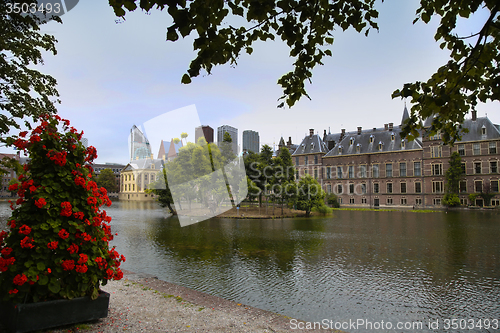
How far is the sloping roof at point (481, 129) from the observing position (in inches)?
1815

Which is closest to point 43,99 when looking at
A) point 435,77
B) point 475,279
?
point 435,77

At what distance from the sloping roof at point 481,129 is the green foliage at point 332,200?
882 inches

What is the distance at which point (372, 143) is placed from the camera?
2238 inches

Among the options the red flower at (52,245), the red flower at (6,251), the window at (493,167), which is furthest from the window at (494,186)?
the red flower at (6,251)

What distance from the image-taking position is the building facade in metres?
47.1

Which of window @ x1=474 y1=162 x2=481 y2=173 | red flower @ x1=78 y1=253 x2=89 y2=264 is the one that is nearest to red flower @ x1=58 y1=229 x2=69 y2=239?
red flower @ x1=78 y1=253 x2=89 y2=264

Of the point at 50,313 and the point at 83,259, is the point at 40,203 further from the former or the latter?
the point at 50,313

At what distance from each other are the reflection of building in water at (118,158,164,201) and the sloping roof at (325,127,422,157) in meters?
62.7

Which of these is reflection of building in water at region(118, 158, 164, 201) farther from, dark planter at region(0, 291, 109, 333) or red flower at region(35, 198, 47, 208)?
red flower at region(35, 198, 47, 208)

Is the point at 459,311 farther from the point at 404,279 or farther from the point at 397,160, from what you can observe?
the point at 397,160

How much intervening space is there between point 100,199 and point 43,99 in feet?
24.7

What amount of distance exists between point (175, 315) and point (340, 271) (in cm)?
734

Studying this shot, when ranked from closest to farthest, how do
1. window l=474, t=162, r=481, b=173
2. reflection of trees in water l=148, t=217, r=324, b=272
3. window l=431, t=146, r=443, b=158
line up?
reflection of trees in water l=148, t=217, r=324, b=272, window l=474, t=162, r=481, b=173, window l=431, t=146, r=443, b=158

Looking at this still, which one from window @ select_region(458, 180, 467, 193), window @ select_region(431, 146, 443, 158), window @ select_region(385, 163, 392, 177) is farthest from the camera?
window @ select_region(385, 163, 392, 177)
